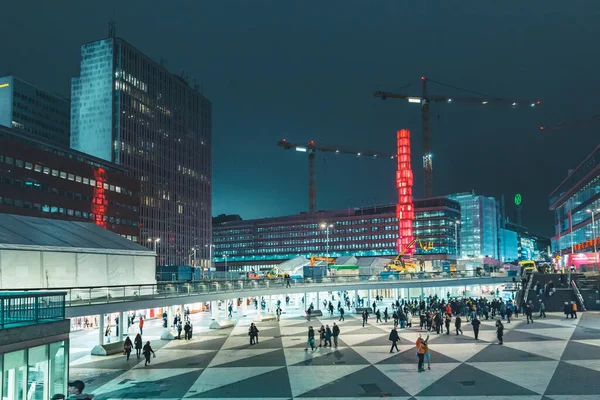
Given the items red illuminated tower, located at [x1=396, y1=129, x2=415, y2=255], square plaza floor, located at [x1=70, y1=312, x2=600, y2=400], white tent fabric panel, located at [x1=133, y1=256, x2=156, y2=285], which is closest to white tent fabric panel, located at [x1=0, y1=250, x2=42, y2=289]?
square plaza floor, located at [x1=70, y1=312, x2=600, y2=400]

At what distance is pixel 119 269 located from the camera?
Answer: 39.4 metres

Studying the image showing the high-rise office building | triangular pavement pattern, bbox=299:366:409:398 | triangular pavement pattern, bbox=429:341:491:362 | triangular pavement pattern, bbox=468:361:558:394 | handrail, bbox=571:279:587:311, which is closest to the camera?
triangular pavement pattern, bbox=299:366:409:398

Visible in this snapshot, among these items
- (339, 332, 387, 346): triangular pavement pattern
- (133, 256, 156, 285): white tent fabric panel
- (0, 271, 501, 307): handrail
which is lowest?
(339, 332, 387, 346): triangular pavement pattern

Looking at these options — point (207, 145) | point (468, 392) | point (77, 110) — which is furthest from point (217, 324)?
point (207, 145)

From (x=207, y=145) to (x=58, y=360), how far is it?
6183 inches

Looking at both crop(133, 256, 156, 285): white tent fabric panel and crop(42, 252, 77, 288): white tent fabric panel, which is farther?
crop(133, 256, 156, 285): white tent fabric panel

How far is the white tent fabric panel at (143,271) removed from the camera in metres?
41.3

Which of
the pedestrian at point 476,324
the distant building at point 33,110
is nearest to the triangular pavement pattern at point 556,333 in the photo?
the pedestrian at point 476,324

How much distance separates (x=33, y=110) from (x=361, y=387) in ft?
475

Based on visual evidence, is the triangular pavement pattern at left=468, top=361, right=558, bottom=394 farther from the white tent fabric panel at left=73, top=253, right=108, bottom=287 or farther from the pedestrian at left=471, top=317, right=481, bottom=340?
the white tent fabric panel at left=73, top=253, right=108, bottom=287

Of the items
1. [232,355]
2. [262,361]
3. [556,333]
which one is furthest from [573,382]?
[232,355]

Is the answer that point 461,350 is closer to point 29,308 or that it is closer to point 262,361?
point 262,361

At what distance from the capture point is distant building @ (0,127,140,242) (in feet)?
229

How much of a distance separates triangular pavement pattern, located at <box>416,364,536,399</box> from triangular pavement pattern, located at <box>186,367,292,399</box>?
5567 millimetres
